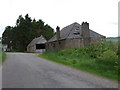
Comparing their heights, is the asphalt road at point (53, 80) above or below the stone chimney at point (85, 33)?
below

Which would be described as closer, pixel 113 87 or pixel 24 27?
pixel 113 87

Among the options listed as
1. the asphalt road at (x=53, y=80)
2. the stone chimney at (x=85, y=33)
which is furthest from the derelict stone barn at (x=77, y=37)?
the asphalt road at (x=53, y=80)

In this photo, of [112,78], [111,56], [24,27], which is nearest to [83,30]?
[111,56]

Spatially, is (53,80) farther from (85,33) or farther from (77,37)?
(77,37)

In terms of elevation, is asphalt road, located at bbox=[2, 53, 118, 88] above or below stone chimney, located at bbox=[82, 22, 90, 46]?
below

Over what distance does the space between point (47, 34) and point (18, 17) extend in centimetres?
1613

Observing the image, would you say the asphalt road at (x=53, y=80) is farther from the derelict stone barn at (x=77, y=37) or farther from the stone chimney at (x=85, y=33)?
the derelict stone barn at (x=77, y=37)

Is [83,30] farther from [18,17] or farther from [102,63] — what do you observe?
[18,17]

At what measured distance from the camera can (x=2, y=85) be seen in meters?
9.59

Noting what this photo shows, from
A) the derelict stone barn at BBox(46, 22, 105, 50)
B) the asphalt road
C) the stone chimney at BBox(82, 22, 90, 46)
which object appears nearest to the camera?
the asphalt road

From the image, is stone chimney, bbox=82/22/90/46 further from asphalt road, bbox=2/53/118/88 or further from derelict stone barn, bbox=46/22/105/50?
asphalt road, bbox=2/53/118/88

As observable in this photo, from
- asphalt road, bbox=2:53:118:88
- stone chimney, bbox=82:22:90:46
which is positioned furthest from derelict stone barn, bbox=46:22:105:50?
asphalt road, bbox=2:53:118:88

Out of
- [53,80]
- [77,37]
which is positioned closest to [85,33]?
[77,37]

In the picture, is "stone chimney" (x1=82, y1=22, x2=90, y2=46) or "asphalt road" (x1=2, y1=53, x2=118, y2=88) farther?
"stone chimney" (x1=82, y1=22, x2=90, y2=46)
